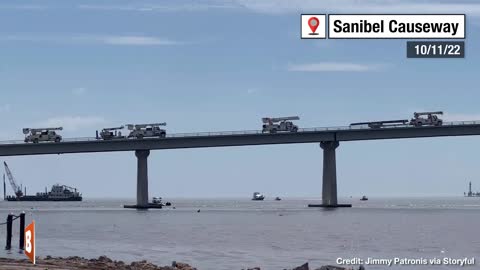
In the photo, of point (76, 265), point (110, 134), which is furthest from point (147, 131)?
point (76, 265)

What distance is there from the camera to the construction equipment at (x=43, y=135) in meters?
178

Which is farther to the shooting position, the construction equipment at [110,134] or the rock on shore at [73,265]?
the construction equipment at [110,134]

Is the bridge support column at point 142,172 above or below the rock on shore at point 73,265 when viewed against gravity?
above

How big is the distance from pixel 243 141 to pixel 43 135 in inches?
1595

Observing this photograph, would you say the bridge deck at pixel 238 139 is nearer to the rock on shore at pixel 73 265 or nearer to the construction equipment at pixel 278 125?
the construction equipment at pixel 278 125

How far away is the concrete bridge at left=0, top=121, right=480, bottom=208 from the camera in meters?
171

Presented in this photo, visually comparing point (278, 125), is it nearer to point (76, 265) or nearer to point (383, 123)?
point (383, 123)

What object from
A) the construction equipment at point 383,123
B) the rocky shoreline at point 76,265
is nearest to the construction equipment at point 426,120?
the construction equipment at point 383,123

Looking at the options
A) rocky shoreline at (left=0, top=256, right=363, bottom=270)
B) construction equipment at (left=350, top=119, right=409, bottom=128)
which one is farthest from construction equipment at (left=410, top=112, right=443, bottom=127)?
rocky shoreline at (left=0, top=256, right=363, bottom=270)

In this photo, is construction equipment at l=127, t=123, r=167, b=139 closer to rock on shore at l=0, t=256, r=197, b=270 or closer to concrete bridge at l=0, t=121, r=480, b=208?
concrete bridge at l=0, t=121, r=480, b=208

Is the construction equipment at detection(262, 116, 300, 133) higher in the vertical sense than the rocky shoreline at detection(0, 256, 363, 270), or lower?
higher

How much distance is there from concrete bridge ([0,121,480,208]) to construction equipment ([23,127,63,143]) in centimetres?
458

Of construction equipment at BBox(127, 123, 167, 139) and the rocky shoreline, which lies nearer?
the rocky shoreline

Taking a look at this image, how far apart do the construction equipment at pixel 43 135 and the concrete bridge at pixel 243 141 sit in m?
4.58
